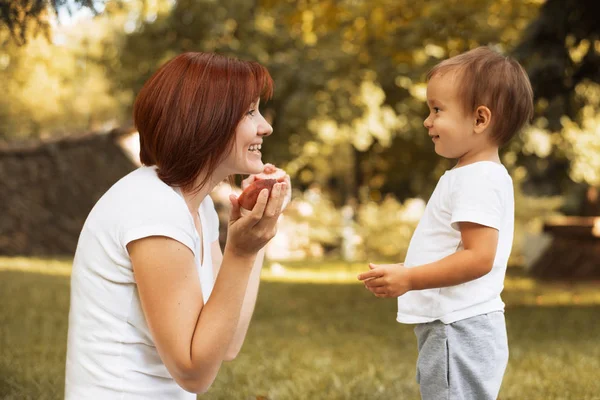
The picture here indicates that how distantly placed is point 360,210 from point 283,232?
1.90 meters

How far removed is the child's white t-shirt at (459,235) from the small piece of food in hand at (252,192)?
74 centimetres

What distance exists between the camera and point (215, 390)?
476 centimetres

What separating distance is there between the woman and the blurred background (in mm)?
575

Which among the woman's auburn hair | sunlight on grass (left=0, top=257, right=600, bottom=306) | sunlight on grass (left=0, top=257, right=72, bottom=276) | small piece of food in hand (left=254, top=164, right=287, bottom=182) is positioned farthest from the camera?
sunlight on grass (left=0, top=257, right=72, bottom=276)

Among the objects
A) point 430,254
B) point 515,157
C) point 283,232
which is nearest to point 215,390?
point 430,254

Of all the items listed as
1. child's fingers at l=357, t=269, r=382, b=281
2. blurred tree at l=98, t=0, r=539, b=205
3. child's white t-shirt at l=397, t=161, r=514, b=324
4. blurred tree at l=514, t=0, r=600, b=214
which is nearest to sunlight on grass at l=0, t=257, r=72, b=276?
blurred tree at l=98, t=0, r=539, b=205

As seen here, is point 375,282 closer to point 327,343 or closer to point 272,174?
point 272,174

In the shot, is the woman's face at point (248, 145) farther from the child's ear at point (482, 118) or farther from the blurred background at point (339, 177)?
the child's ear at point (482, 118)

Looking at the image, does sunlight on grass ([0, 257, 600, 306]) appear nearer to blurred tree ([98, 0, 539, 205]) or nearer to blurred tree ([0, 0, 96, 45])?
blurred tree ([98, 0, 539, 205])

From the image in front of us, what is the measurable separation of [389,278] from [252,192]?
63 cm

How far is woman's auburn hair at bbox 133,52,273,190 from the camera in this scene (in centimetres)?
228

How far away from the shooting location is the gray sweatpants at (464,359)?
2.86 m

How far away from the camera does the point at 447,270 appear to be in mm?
2732

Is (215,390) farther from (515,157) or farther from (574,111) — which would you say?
(515,157)
